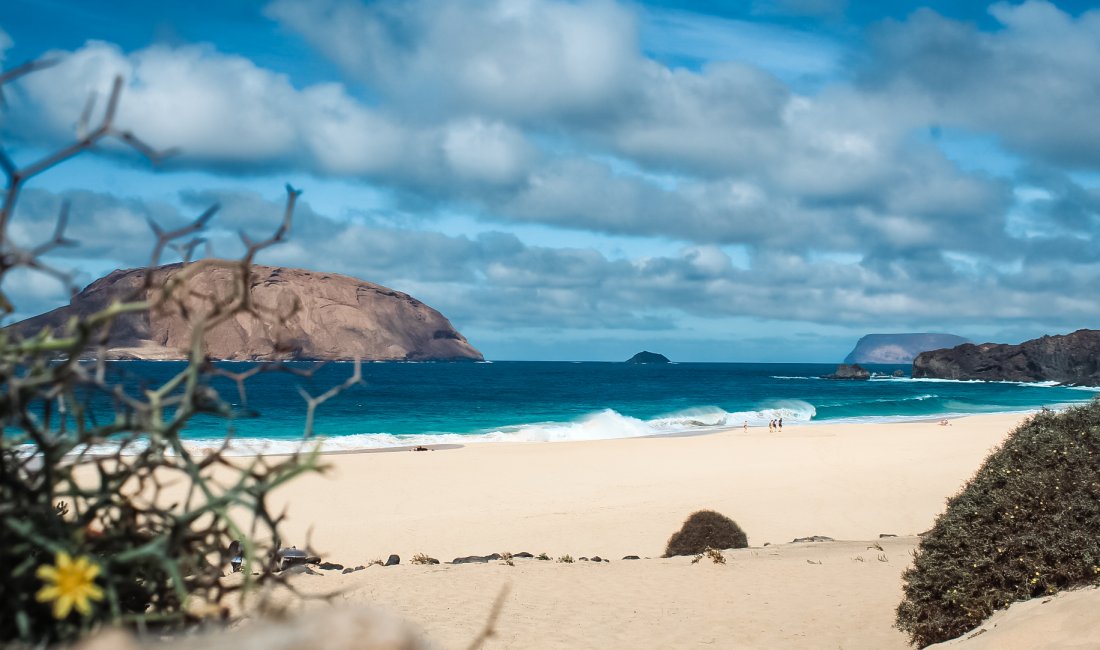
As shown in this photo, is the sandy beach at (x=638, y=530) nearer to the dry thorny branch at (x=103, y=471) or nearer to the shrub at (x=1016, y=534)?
the dry thorny branch at (x=103, y=471)

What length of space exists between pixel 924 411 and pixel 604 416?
27391 millimetres

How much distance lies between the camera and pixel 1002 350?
14650 centimetres

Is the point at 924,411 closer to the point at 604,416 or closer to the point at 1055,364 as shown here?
the point at 604,416

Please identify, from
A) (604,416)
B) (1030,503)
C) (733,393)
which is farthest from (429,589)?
(733,393)

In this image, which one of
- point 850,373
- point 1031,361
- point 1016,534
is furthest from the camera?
point 850,373

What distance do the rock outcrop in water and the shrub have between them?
142 m

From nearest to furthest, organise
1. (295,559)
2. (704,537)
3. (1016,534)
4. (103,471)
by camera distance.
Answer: (103,471), (1016,534), (295,559), (704,537)

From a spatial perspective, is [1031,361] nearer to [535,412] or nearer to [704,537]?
[535,412]

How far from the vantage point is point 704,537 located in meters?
15.0

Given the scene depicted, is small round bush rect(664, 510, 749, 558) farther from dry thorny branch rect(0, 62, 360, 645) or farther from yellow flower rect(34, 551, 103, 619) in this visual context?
yellow flower rect(34, 551, 103, 619)

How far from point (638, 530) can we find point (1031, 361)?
14263cm

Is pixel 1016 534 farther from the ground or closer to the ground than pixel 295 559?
farther from the ground

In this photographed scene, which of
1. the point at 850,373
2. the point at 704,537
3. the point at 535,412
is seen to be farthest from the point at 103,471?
the point at 850,373

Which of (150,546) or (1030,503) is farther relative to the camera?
(1030,503)
